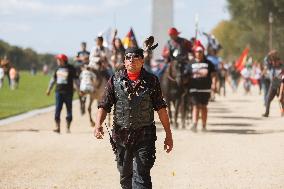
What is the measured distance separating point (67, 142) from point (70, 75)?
265cm

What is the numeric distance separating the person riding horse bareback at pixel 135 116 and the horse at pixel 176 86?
1091 cm

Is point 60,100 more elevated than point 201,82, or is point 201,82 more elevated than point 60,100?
point 201,82

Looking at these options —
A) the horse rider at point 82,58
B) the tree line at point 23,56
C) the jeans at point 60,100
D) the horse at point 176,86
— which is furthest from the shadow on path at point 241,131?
the tree line at point 23,56

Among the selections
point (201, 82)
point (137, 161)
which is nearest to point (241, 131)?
point (201, 82)

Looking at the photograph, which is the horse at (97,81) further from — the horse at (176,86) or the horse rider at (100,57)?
the horse at (176,86)

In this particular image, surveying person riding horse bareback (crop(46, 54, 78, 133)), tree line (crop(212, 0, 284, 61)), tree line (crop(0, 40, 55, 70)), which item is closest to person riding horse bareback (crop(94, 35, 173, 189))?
person riding horse bareback (crop(46, 54, 78, 133))

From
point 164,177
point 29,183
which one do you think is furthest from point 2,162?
point 164,177

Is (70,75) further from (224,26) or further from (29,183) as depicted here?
(224,26)

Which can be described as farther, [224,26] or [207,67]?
[224,26]

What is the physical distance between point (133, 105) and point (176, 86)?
457 inches

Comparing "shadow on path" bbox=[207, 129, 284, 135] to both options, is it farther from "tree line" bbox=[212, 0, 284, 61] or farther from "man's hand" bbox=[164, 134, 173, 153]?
"tree line" bbox=[212, 0, 284, 61]

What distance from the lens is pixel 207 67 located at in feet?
56.9

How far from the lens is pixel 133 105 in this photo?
7215 millimetres

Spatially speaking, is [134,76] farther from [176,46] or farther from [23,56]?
[23,56]
